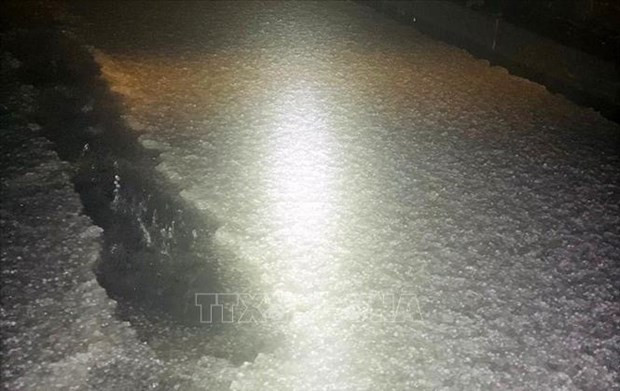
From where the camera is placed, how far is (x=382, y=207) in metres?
3.39

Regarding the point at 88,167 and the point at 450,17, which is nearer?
the point at 88,167

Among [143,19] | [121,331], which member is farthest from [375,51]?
[121,331]

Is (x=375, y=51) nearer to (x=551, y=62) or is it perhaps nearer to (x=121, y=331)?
(x=551, y=62)

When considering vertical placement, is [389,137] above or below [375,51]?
A: below

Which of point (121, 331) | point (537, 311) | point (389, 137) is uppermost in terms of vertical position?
point (389, 137)

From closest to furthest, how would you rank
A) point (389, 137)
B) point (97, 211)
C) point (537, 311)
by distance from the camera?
point (537, 311) → point (97, 211) → point (389, 137)

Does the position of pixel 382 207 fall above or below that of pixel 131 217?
above

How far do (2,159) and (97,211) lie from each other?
86 cm

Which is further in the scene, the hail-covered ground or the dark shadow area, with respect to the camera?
the dark shadow area

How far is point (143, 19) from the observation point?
608cm

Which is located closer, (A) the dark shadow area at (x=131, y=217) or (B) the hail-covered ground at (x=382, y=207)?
(B) the hail-covered ground at (x=382, y=207)

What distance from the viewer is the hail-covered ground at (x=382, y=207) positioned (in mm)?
2514

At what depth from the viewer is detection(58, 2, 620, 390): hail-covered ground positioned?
2.51 m

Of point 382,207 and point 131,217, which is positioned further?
point 382,207
